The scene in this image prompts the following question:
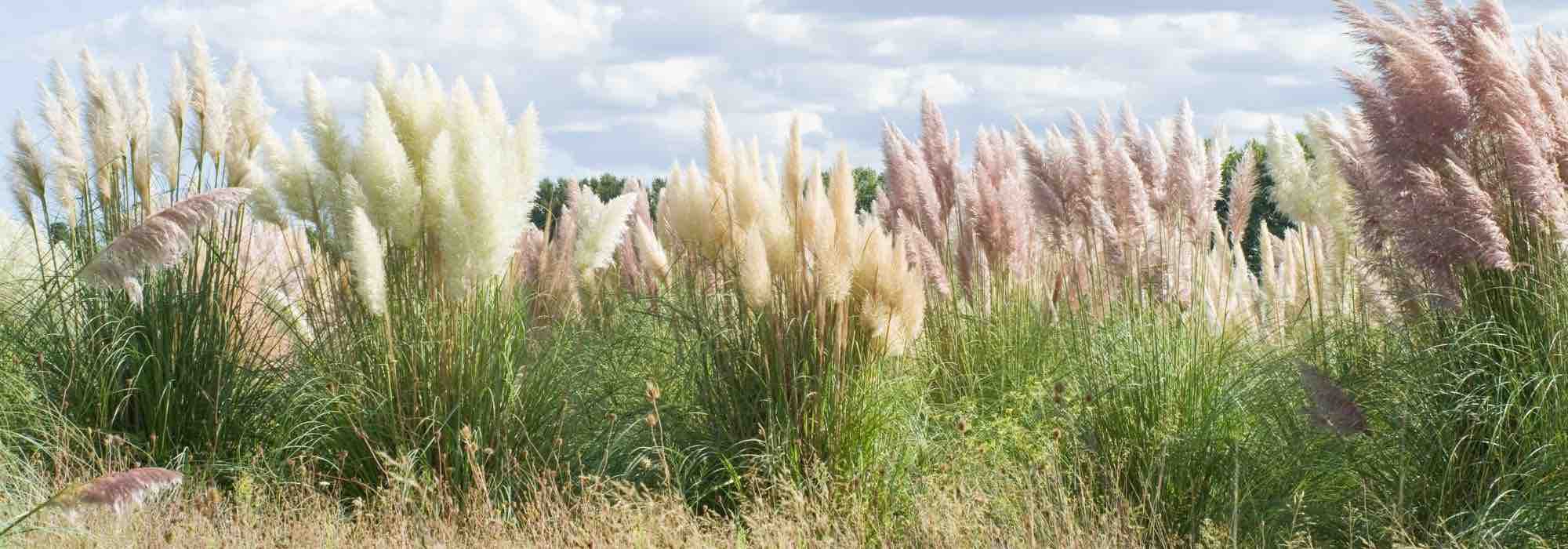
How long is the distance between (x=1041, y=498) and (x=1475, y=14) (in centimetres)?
214

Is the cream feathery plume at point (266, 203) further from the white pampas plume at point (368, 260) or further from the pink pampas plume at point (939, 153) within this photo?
the pink pampas plume at point (939, 153)

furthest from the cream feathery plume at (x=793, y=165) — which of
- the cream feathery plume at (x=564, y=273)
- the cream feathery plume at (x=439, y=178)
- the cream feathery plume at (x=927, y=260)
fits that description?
the cream feathery plume at (x=564, y=273)

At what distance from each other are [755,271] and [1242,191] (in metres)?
2.48

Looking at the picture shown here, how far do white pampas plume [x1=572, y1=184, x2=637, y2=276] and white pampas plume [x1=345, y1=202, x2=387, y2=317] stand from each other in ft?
3.36

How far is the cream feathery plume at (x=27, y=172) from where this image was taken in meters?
5.85

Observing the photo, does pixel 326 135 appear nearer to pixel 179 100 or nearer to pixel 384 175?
pixel 384 175

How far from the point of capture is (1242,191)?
5.97 metres

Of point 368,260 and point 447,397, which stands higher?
point 368,260

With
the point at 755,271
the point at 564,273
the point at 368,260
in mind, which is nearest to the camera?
the point at 368,260

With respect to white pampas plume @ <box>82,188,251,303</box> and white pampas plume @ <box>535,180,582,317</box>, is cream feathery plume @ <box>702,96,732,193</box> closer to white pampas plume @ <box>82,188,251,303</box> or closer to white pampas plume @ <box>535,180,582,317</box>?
white pampas plume @ <box>535,180,582,317</box>

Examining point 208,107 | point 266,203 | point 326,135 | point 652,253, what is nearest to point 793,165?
point 652,253

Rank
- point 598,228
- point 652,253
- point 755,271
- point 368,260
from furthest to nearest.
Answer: point 652,253
point 598,228
point 755,271
point 368,260

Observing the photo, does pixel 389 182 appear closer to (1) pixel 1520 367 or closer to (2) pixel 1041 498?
(2) pixel 1041 498

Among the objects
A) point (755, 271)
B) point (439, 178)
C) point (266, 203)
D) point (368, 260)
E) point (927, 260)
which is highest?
point (439, 178)
